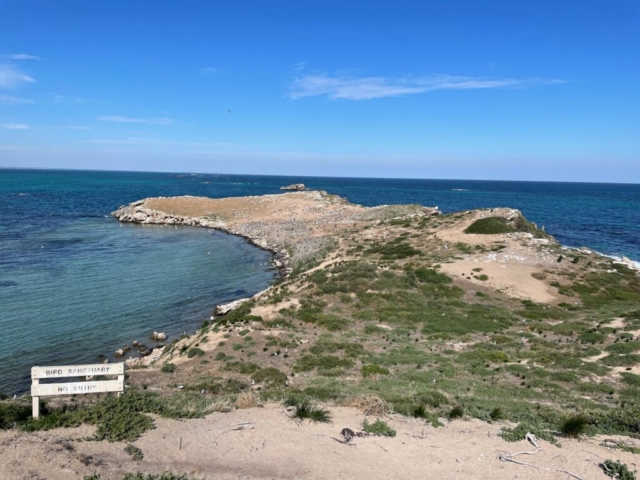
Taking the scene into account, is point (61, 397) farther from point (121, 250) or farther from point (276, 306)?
point (121, 250)

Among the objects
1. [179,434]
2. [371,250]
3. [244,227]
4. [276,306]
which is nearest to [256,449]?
[179,434]

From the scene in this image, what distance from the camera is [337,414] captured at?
13844 millimetres

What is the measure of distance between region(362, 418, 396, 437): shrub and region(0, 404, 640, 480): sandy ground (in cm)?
25

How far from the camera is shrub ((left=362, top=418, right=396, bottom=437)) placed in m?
12.5

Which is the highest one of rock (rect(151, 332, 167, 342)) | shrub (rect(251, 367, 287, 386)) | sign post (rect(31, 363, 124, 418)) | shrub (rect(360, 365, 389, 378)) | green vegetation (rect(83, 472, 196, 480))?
sign post (rect(31, 363, 124, 418))

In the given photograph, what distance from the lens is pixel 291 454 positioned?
1107cm

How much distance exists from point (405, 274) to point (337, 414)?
2271 cm

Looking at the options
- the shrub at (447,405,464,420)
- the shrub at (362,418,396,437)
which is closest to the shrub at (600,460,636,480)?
the shrub at (447,405,464,420)

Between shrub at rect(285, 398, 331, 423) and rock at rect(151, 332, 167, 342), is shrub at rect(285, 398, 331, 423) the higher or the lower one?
the higher one

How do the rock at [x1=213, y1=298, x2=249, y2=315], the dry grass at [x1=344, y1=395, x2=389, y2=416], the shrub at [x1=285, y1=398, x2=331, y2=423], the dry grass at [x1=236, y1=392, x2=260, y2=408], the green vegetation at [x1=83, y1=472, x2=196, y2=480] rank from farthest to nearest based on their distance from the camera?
the rock at [x1=213, y1=298, x2=249, y2=315], the dry grass at [x1=236, y1=392, x2=260, y2=408], the dry grass at [x1=344, y1=395, x2=389, y2=416], the shrub at [x1=285, y1=398, x2=331, y2=423], the green vegetation at [x1=83, y1=472, x2=196, y2=480]

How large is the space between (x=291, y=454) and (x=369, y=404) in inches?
160

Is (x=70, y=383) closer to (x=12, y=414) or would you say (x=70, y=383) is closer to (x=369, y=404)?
(x=12, y=414)

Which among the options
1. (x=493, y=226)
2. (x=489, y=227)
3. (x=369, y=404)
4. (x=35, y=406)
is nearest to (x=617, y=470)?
(x=369, y=404)

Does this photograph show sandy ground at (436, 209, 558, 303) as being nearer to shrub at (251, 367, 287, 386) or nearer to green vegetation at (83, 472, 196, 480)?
shrub at (251, 367, 287, 386)
